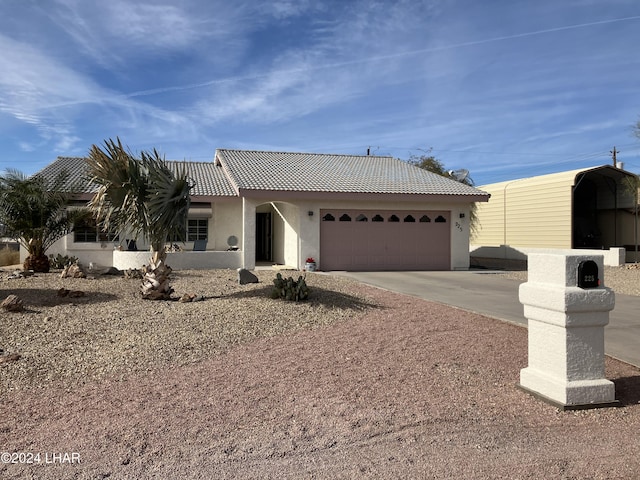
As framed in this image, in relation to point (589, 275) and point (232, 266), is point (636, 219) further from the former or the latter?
point (589, 275)

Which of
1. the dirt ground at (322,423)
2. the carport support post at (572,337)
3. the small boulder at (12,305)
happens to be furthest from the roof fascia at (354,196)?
the carport support post at (572,337)

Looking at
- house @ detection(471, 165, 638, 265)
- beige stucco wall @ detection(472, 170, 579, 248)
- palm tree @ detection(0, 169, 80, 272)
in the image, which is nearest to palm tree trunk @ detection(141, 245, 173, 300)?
palm tree @ detection(0, 169, 80, 272)

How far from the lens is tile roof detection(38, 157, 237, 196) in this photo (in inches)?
742

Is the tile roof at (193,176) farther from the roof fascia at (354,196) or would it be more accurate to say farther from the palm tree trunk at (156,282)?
the palm tree trunk at (156,282)

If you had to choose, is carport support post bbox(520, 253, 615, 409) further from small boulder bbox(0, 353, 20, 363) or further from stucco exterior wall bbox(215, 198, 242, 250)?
stucco exterior wall bbox(215, 198, 242, 250)

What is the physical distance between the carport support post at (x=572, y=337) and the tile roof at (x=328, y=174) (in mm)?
12914

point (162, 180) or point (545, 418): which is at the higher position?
point (162, 180)

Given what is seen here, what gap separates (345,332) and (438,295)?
16.2ft

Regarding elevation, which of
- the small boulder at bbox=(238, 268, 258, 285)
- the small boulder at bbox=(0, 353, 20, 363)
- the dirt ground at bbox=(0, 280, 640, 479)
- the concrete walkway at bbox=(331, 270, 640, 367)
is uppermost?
the small boulder at bbox=(238, 268, 258, 285)

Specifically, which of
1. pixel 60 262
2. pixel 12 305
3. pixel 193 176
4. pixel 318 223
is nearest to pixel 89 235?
pixel 60 262

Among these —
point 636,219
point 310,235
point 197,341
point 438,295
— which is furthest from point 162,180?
point 636,219

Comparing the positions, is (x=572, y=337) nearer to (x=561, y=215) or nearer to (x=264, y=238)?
(x=264, y=238)

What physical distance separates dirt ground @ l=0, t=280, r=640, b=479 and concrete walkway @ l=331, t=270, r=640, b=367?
1.60m

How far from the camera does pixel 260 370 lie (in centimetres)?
584
